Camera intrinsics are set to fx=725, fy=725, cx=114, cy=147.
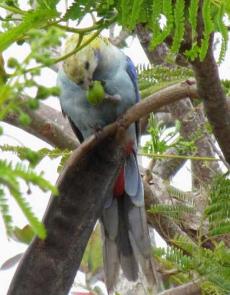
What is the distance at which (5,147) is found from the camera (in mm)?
2832

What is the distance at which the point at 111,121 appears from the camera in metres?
3.26

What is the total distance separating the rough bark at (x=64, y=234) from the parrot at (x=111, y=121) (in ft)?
3.15

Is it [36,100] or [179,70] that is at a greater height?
[179,70]

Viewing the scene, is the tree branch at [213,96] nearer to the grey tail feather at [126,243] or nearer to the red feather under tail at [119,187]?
the grey tail feather at [126,243]

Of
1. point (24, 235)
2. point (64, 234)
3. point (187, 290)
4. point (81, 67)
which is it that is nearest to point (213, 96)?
point (64, 234)

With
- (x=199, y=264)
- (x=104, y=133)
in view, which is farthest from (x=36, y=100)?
(x=199, y=264)

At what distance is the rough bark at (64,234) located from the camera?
188cm

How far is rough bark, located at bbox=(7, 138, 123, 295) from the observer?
6.18 ft

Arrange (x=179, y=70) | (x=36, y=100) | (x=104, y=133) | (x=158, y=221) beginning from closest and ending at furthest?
(x=36, y=100) → (x=104, y=133) → (x=179, y=70) → (x=158, y=221)

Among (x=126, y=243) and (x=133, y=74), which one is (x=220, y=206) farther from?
(x=133, y=74)

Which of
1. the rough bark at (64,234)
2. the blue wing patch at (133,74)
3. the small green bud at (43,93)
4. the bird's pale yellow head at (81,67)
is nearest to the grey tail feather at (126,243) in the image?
the blue wing patch at (133,74)

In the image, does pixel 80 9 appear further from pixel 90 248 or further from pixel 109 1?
pixel 90 248

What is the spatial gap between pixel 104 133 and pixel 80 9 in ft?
1.54

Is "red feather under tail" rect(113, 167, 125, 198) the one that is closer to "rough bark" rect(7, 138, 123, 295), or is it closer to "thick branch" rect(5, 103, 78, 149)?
"thick branch" rect(5, 103, 78, 149)
